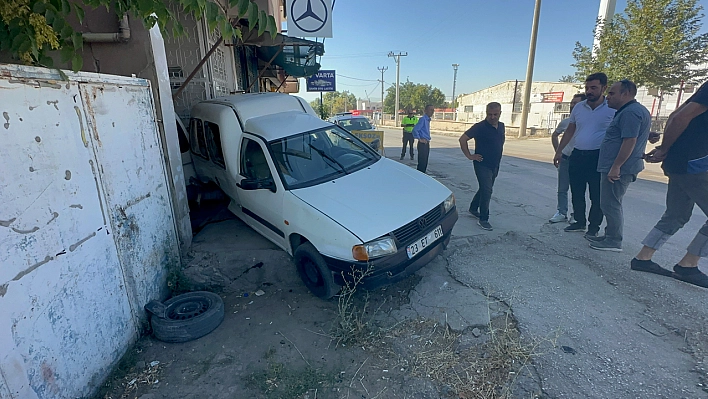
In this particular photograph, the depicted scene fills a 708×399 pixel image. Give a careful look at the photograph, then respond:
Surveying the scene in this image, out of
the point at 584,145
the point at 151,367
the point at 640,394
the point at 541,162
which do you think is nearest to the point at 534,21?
the point at 541,162

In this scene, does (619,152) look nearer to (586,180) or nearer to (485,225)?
(586,180)

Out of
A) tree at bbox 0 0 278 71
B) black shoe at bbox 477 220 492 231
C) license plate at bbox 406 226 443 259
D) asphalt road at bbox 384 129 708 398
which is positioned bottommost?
asphalt road at bbox 384 129 708 398

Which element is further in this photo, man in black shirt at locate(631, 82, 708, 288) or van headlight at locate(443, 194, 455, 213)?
van headlight at locate(443, 194, 455, 213)

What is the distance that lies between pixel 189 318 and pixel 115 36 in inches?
124

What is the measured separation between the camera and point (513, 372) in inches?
85.7

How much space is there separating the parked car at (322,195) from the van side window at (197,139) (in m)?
0.06

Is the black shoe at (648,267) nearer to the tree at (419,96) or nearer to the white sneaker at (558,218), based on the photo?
the white sneaker at (558,218)

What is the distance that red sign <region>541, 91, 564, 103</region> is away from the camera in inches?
1304

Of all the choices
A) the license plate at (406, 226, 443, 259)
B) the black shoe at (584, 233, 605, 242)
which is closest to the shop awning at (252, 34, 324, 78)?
the license plate at (406, 226, 443, 259)

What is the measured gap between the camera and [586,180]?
4.05 meters

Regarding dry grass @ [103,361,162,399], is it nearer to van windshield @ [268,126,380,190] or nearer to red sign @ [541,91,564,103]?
van windshield @ [268,126,380,190]

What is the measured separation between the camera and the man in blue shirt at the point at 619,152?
3.29 m

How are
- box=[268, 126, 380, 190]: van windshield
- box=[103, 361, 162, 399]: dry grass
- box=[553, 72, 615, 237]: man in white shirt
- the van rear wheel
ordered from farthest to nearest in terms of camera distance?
box=[553, 72, 615, 237]: man in white shirt
box=[268, 126, 380, 190]: van windshield
the van rear wheel
box=[103, 361, 162, 399]: dry grass

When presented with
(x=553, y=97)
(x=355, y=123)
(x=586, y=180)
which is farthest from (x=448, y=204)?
(x=553, y=97)
